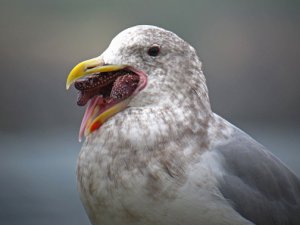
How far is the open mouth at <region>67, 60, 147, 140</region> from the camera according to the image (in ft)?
4.62

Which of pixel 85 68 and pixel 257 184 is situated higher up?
pixel 85 68

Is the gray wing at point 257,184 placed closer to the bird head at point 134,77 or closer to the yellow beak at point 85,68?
the bird head at point 134,77

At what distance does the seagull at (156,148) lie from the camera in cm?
138

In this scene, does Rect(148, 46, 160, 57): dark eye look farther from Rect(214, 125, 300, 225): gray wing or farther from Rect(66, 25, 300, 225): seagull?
Rect(214, 125, 300, 225): gray wing

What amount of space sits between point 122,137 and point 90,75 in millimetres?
141

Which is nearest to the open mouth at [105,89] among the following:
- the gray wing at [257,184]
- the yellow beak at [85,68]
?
the yellow beak at [85,68]

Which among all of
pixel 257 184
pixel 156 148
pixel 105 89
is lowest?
pixel 257 184

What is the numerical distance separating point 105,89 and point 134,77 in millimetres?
72

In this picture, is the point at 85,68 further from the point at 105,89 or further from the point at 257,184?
the point at 257,184

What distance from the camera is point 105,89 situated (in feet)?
4.76

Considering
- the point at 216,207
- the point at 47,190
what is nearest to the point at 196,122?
the point at 216,207

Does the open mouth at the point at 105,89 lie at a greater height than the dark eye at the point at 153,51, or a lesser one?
lesser

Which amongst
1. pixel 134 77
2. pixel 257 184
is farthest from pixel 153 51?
pixel 257 184

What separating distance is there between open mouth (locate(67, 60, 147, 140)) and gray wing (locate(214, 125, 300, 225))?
8.8 inches
